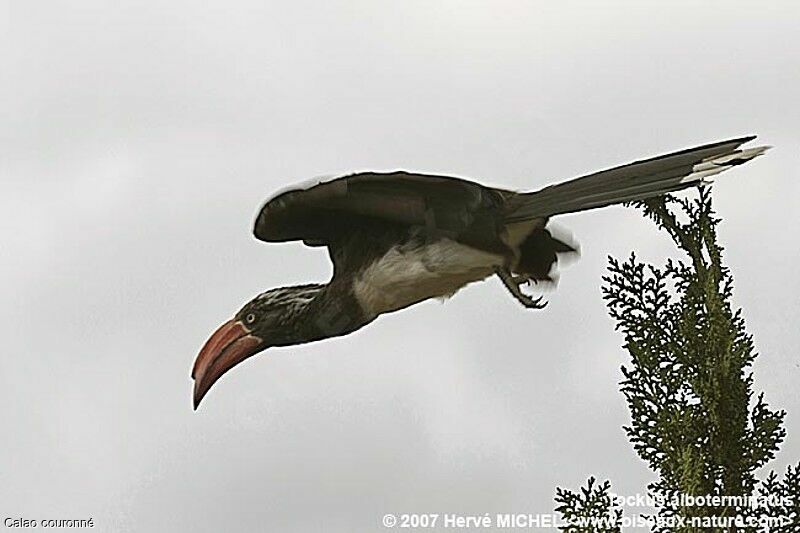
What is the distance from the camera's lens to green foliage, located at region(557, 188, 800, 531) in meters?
0.97

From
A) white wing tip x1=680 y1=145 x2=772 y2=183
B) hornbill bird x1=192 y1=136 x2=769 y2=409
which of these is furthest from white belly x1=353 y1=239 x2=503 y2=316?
white wing tip x1=680 y1=145 x2=772 y2=183

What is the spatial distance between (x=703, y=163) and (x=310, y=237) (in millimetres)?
273

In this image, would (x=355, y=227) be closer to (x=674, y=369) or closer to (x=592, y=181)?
(x=592, y=181)

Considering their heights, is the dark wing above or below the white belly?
above

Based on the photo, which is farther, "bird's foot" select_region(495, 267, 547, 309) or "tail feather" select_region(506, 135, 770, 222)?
"bird's foot" select_region(495, 267, 547, 309)

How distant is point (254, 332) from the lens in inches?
35.8

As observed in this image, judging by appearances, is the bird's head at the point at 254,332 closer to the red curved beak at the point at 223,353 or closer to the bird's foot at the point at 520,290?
the red curved beak at the point at 223,353

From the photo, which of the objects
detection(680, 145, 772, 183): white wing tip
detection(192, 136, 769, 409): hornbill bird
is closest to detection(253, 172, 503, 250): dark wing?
detection(192, 136, 769, 409): hornbill bird

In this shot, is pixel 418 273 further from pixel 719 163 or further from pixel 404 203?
pixel 719 163

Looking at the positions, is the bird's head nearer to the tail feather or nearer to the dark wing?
the dark wing

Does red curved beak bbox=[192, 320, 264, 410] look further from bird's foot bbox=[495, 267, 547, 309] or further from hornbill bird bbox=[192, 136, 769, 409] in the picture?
bird's foot bbox=[495, 267, 547, 309]

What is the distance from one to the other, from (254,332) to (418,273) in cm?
13

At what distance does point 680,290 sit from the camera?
104cm

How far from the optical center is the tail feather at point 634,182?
0.83 metres
